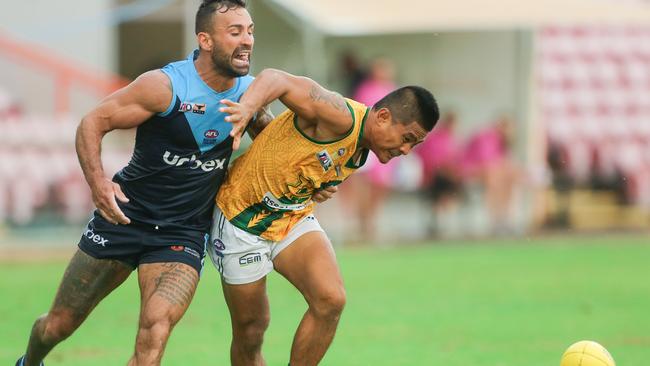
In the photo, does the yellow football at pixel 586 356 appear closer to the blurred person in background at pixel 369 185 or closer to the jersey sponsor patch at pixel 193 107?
the jersey sponsor patch at pixel 193 107

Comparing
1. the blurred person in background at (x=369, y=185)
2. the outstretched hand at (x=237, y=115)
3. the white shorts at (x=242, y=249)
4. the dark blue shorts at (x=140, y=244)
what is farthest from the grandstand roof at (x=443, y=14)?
the outstretched hand at (x=237, y=115)

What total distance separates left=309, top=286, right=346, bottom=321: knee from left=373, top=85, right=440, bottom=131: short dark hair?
1189 mm

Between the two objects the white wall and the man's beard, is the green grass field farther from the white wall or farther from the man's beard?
the white wall

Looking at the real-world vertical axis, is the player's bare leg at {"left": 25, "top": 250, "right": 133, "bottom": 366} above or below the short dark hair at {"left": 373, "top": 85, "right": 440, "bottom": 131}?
below

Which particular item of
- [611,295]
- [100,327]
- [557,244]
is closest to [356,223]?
[557,244]

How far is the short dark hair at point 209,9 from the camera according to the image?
779 centimetres

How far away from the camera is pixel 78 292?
791 centimetres

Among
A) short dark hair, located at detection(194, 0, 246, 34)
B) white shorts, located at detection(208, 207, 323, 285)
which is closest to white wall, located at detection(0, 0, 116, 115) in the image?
white shorts, located at detection(208, 207, 323, 285)

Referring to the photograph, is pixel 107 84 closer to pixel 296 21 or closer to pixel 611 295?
pixel 296 21

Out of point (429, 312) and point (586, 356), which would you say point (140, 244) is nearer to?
point (586, 356)

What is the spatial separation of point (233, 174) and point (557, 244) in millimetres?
13666

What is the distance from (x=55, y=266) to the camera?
1759 centimetres

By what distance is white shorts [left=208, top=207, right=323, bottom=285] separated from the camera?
818 centimetres

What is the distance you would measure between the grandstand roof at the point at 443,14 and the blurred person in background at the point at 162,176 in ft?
44.7
